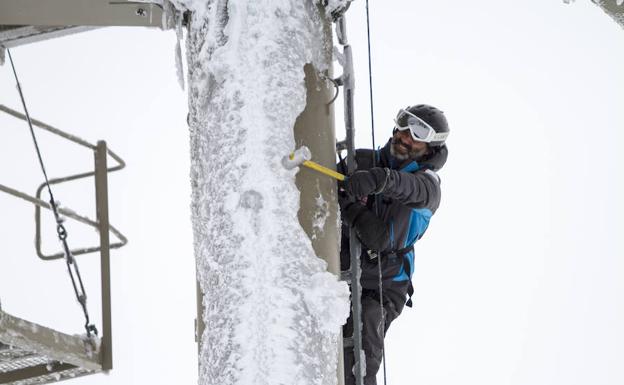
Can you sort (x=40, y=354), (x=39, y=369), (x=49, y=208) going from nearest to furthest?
(x=40, y=354)
(x=39, y=369)
(x=49, y=208)

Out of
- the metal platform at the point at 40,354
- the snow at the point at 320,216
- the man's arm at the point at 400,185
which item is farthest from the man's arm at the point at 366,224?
the metal platform at the point at 40,354

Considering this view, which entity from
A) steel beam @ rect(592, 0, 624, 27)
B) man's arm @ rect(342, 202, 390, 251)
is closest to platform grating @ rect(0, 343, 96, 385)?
man's arm @ rect(342, 202, 390, 251)

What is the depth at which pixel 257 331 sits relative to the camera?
3.01m

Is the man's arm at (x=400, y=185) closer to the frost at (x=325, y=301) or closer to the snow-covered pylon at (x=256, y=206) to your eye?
the snow-covered pylon at (x=256, y=206)

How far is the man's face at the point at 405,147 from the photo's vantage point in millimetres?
5090

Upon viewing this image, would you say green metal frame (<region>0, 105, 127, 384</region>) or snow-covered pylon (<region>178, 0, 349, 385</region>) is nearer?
snow-covered pylon (<region>178, 0, 349, 385</region>)

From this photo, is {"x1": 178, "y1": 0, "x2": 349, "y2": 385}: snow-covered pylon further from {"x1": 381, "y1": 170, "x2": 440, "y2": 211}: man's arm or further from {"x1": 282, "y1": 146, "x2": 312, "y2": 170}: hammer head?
{"x1": 381, "y1": 170, "x2": 440, "y2": 211}: man's arm

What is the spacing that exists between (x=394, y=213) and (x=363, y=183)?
31.1 inches

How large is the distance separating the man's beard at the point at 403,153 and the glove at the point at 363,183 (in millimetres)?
937

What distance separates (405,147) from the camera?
511 cm

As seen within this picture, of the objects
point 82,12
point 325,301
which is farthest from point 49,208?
point 325,301

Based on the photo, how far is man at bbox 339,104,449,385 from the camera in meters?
4.52

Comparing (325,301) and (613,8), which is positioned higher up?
(613,8)

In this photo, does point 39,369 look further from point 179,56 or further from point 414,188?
point 179,56
